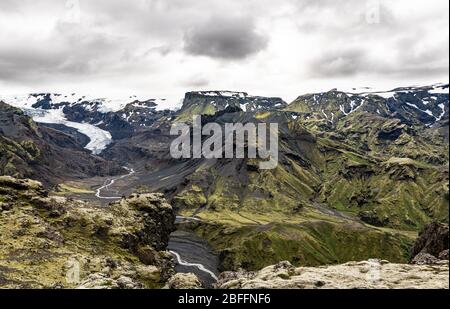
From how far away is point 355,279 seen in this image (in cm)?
6575

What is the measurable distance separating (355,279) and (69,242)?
110 metres

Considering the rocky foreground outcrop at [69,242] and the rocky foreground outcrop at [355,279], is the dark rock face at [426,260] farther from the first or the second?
the rocky foreground outcrop at [69,242]

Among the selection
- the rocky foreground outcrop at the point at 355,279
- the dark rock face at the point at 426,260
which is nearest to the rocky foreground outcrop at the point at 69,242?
the rocky foreground outcrop at the point at 355,279

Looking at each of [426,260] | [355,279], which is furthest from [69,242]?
[426,260]

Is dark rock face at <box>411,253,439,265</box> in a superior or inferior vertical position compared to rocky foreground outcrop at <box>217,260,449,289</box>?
inferior

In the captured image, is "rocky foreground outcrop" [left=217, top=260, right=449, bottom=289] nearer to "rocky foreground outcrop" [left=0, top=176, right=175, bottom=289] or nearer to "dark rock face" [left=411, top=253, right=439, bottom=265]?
"dark rock face" [left=411, top=253, right=439, bottom=265]

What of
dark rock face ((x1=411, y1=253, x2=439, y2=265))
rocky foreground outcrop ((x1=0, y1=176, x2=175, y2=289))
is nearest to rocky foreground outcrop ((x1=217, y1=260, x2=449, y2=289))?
dark rock face ((x1=411, y1=253, x2=439, y2=265))

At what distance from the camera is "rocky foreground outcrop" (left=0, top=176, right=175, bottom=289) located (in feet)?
373

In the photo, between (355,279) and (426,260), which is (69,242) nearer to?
(355,279)

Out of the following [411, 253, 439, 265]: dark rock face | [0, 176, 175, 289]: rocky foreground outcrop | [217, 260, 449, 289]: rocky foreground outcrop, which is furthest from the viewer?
[0, 176, 175, 289]: rocky foreground outcrop

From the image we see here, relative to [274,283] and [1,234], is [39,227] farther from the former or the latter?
[274,283]

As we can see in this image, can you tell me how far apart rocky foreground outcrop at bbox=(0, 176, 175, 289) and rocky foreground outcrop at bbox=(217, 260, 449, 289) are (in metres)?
30.0
